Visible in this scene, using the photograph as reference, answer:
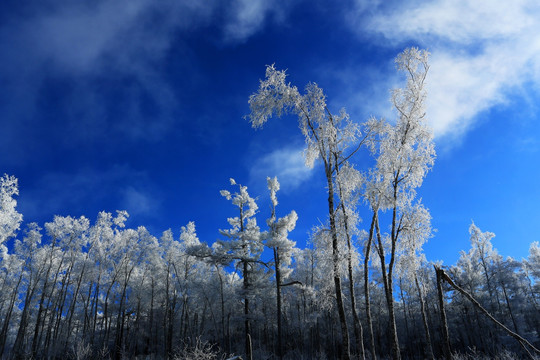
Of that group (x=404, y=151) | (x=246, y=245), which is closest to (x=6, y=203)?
(x=246, y=245)

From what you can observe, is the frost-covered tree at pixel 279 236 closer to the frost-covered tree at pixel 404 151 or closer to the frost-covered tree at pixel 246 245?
the frost-covered tree at pixel 246 245

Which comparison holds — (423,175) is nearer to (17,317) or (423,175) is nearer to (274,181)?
(274,181)

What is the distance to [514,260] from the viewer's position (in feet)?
113

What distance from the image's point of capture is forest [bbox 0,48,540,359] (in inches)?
492

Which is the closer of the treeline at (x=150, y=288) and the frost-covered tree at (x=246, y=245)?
the frost-covered tree at (x=246, y=245)

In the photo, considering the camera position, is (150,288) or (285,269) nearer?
(285,269)

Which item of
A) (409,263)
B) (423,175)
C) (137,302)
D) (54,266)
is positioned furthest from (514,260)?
(54,266)

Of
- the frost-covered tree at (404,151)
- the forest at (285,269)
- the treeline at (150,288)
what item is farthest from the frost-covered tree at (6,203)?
the frost-covered tree at (404,151)

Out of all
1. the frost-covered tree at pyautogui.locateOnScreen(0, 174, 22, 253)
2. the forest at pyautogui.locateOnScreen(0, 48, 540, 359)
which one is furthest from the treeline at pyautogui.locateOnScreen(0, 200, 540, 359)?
the frost-covered tree at pyautogui.locateOnScreen(0, 174, 22, 253)

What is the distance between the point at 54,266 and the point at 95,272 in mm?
4033

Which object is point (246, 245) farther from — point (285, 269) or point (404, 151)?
point (404, 151)

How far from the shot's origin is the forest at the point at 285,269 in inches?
492

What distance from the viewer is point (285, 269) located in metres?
23.6

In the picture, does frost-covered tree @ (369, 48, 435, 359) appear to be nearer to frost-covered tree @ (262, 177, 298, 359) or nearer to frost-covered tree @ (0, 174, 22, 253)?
frost-covered tree @ (262, 177, 298, 359)
